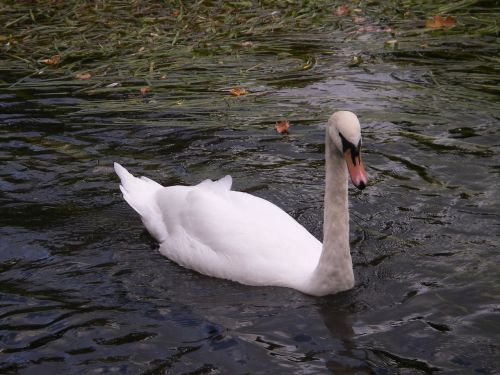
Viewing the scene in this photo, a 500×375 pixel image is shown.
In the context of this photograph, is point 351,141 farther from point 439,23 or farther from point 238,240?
point 439,23

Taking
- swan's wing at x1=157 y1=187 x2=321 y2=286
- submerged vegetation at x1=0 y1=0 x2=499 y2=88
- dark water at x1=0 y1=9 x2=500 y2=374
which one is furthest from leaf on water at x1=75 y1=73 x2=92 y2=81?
swan's wing at x1=157 y1=187 x2=321 y2=286

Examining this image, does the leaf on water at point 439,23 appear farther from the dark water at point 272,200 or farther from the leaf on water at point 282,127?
the leaf on water at point 282,127

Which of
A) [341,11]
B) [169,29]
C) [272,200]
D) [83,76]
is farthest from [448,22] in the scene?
[272,200]

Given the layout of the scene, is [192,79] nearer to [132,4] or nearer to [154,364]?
[132,4]

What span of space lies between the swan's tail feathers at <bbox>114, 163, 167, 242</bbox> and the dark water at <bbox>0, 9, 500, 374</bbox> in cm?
15

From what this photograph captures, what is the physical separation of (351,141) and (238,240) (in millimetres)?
1256

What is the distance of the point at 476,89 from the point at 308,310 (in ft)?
14.5

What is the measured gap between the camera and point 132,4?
1340 centimetres

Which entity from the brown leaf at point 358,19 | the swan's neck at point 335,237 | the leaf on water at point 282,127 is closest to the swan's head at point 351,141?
the swan's neck at point 335,237

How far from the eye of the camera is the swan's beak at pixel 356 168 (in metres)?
5.54

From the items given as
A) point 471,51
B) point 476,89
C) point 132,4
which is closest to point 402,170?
point 476,89

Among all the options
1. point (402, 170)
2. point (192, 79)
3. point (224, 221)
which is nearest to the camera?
point (224, 221)

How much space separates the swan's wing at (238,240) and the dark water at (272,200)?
0.12 m

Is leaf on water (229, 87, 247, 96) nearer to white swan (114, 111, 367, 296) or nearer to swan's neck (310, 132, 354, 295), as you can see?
white swan (114, 111, 367, 296)
